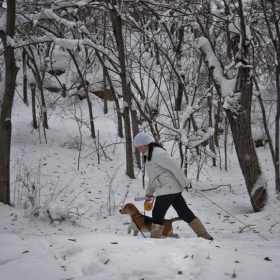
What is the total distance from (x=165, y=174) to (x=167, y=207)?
481mm

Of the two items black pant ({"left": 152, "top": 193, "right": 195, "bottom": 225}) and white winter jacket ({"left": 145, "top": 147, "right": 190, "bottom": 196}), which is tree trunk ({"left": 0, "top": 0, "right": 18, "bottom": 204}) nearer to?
white winter jacket ({"left": 145, "top": 147, "right": 190, "bottom": 196})

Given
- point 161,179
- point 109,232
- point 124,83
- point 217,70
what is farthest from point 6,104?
point 217,70

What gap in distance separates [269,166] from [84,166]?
7384 millimetres

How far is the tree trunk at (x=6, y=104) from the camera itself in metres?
5.80

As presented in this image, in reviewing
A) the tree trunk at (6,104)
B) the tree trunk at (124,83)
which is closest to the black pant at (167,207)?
the tree trunk at (6,104)

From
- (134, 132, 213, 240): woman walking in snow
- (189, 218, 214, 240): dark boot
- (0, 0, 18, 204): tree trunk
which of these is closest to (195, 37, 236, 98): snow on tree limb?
(134, 132, 213, 240): woman walking in snow

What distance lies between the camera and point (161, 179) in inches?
183

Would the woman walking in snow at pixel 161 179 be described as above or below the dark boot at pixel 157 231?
above

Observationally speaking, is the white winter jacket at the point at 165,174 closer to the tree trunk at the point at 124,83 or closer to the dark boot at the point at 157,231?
the dark boot at the point at 157,231

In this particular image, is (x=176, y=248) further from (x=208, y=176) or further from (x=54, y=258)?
(x=208, y=176)

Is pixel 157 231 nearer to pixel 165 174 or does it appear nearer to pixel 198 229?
pixel 198 229

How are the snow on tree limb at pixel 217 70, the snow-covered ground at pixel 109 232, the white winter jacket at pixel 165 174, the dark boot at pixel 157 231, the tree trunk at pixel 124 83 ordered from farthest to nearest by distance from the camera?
the tree trunk at pixel 124 83 < the snow on tree limb at pixel 217 70 < the dark boot at pixel 157 231 < the white winter jacket at pixel 165 174 < the snow-covered ground at pixel 109 232

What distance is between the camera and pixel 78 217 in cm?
622

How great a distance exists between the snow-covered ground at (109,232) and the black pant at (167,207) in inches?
16.8
